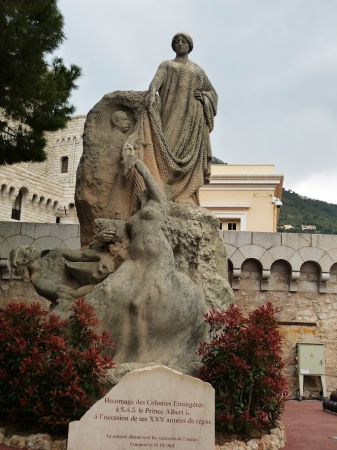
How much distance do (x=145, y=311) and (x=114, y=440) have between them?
5.59ft

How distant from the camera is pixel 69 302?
5.46m

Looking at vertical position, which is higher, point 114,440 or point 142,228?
point 142,228

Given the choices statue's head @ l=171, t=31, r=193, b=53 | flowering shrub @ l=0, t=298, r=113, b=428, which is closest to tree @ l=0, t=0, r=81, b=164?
statue's head @ l=171, t=31, r=193, b=53

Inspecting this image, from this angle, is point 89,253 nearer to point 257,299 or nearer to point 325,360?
point 257,299

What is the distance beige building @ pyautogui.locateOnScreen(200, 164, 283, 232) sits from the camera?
78.7ft

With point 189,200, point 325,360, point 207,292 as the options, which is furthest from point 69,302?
point 325,360

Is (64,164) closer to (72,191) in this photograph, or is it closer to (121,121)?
(72,191)

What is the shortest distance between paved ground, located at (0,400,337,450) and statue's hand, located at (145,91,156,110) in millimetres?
3618

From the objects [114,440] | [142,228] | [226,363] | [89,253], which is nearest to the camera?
[114,440]

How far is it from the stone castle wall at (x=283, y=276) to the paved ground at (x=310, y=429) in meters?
3.23

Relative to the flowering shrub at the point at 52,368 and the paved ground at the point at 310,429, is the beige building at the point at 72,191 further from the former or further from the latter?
the flowering shrub at the point at 52,368

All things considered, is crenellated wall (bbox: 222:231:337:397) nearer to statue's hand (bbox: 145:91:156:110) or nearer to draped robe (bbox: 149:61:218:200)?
draped robe (bbox: 149:61:218:200)

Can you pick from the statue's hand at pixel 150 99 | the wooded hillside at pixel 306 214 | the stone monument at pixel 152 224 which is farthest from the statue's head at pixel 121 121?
the wooded hillside at pixel 306 214

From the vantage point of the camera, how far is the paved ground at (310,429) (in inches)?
193
